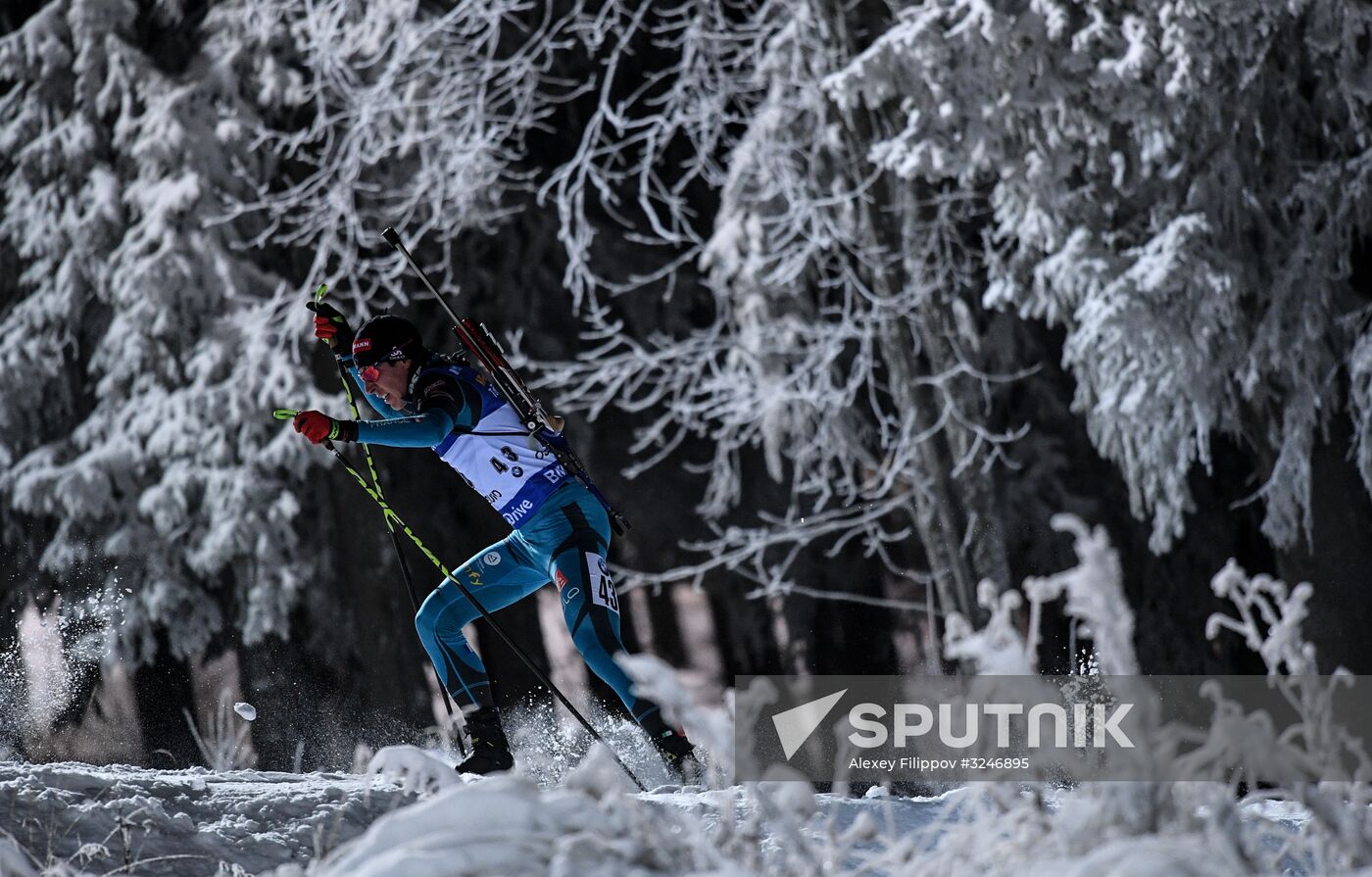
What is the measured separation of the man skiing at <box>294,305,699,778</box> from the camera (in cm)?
550

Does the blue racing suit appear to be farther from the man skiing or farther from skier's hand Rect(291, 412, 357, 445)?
skier's hand Rect(291, 412, 357, 445)

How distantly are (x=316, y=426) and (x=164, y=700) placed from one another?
9.28 m

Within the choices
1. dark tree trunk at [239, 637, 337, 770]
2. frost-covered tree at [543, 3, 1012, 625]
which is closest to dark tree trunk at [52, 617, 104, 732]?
dark tree trunk at [239, 637, 337, 770]

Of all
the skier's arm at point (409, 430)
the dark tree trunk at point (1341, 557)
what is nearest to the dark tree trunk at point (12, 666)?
the skier's arm at point (409, 430)

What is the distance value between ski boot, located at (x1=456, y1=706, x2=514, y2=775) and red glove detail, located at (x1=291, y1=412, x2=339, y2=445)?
1.34 meters

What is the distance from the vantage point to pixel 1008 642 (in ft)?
8.56

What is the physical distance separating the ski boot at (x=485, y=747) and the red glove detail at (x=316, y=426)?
52.9 inches

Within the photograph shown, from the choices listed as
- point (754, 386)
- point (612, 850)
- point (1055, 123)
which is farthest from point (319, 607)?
point (612, 850)

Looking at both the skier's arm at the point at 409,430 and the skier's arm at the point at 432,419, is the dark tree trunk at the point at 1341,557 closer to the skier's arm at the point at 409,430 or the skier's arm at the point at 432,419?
the skier's arm at the point at 432,419

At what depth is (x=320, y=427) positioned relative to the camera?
477cm

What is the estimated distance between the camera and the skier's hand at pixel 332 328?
5.55 metres

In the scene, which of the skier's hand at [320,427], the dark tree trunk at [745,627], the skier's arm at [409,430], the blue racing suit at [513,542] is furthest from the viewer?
the dark tree trunk at [745,627]

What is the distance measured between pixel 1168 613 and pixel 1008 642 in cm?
1002

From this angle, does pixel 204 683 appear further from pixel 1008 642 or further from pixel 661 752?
pixel 1008 642
